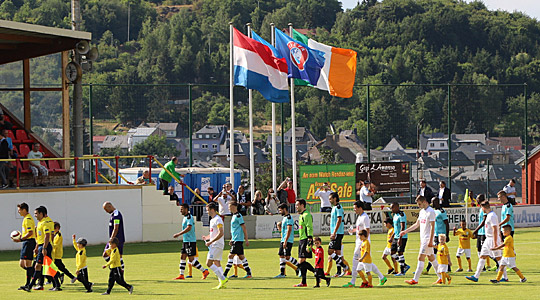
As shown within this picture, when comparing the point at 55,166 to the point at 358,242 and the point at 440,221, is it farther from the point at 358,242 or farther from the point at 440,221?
the point at 358,242

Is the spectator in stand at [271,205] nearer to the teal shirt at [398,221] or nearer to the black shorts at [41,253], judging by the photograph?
the teal shirt at [398,221]

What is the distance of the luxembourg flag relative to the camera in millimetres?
34594

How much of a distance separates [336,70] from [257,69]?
339 centimetres

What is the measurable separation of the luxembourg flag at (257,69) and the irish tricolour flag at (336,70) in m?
1.73

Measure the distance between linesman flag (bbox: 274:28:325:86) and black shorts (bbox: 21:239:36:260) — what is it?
1873 centimetres

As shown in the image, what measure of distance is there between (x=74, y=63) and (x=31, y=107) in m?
3.04

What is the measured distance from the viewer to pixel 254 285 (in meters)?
19.4

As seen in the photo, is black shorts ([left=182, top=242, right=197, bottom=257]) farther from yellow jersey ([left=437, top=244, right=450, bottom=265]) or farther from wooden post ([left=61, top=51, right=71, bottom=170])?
wooden post ([left=61, top=51, right=71, bottom=170])

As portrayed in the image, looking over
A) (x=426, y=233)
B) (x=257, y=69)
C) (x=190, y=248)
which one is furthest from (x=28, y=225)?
(x=257, y=69)

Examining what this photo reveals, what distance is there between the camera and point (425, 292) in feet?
58.4

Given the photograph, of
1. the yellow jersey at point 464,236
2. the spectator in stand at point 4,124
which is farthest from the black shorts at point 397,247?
the spectator in stand at point 4,124

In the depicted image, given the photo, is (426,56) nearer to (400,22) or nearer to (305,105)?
(400,22)

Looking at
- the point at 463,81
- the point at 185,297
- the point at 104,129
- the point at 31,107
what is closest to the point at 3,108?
the point at 31,107

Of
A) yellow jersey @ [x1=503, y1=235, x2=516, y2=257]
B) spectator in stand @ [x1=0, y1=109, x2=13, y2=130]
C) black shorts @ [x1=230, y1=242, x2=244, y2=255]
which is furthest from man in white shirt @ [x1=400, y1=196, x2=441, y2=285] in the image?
spectator in stand @ [x1=0, y1=109, x2=13, y2=130]
